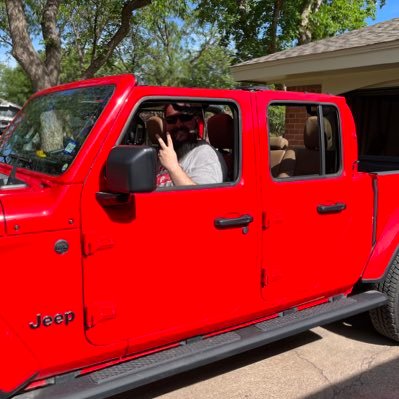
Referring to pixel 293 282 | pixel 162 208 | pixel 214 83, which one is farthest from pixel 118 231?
pixel 214 83

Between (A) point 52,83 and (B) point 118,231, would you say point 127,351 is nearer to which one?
(B) point 118,231

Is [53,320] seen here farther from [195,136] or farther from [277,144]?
[277,144]

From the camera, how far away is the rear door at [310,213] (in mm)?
2779

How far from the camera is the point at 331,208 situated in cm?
303

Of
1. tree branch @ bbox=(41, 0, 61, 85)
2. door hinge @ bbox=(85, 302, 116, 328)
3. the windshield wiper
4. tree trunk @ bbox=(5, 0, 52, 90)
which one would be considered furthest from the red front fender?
tree branch @ bbox=(41, 0, 61, 85)

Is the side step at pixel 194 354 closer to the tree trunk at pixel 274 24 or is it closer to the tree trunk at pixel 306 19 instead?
the tree trunk at pixel 274 24

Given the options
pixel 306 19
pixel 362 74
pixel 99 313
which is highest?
pixel 306 19

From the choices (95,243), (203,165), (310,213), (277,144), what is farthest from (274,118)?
(95,243)

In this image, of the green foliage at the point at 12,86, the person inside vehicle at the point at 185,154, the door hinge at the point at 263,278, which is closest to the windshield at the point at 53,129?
the person inside vehicle at the point at 185,154

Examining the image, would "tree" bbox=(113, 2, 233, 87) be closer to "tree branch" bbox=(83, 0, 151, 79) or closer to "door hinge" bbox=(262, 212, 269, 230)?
"tree branch" bbox=(83, 0, 151, 79)

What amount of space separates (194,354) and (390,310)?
171 cm

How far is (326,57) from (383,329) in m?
4.80

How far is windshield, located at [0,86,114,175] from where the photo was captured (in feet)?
7.68

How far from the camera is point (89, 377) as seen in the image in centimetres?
224
